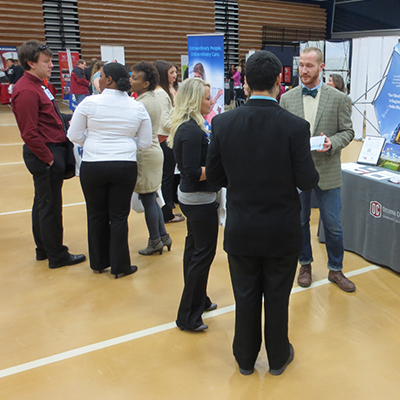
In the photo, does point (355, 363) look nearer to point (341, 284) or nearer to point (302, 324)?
point (302, 324)

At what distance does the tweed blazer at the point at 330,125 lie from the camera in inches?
101

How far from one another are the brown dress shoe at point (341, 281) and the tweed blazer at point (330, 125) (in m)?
0.64

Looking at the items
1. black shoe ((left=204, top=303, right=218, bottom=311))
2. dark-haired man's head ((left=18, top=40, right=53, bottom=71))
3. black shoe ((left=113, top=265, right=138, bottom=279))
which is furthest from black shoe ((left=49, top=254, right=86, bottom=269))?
A: dark-haired man's head ((left=18, top=40, right=53, bottom=71))

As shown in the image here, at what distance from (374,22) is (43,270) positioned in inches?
647

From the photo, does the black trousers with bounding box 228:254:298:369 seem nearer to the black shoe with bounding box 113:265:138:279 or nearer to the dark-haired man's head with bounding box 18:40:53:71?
the black shoe with bounding box 113:265:138:279

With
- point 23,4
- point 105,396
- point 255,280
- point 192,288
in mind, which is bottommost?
point 105,396

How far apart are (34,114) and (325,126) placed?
75.2 inches

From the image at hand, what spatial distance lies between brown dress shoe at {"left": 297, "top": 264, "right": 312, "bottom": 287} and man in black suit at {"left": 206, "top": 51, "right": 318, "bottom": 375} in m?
1.01

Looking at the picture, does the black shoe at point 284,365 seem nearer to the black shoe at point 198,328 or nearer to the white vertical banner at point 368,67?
the black shoe at point 198,328

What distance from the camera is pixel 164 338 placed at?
2334mm

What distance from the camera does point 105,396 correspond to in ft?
6.22

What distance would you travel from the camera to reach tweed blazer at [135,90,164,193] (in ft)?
10.5

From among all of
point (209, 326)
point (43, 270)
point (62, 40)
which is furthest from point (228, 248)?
point (62, 40)


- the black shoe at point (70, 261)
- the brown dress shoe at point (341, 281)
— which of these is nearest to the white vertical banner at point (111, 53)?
the black shoe at point (70, 261)
